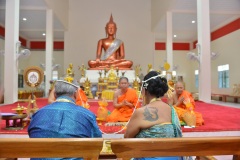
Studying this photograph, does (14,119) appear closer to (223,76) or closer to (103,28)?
(103,28)

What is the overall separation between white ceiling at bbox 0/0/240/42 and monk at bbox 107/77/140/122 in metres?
6.44

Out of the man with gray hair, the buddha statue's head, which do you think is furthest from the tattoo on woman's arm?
the buddha statue's head

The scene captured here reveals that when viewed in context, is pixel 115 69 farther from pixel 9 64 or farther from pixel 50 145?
pixel 50 145

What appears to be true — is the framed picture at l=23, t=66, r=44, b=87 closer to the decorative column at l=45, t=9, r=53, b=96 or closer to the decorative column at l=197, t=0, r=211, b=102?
the decorative column at l=197, t=0, r=211, b=102

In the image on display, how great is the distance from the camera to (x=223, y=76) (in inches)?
480

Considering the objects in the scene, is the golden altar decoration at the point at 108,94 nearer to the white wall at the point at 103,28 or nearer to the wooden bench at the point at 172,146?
the white wall at the point at 103,28

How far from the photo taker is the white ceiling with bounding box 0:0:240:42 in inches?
363

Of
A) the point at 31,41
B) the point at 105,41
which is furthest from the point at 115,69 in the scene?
the point at 31,41

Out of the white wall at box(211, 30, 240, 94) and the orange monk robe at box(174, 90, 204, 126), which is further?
the white wall at box(211, 30, 240, 94)

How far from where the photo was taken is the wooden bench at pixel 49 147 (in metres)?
0.99

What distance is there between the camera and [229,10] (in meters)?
9.91

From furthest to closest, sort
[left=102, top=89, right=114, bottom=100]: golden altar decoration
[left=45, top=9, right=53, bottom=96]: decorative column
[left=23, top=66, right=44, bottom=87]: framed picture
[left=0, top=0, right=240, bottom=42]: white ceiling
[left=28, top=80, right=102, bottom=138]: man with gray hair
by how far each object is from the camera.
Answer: [left=45, top=9, right=53, bottom=96]: decorative column < [left=0, top=0, right=240, bottom=42]: white ceiling < [left=102, top=89, right=114, bottom=100]: golden altar decoration < [left=23, top=66, right=44, bottom=87]: framed picture < [left=28, top=80, right=102, bottom=138]: man with gray hair

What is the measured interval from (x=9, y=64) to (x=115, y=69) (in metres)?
4.00

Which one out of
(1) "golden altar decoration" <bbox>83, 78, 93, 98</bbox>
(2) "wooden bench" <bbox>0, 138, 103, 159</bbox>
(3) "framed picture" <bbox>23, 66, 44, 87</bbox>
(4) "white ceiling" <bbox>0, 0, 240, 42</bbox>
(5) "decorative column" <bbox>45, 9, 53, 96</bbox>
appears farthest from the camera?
(5) "decorative column" <bbox>45, 9, 53, 96</bbox>
